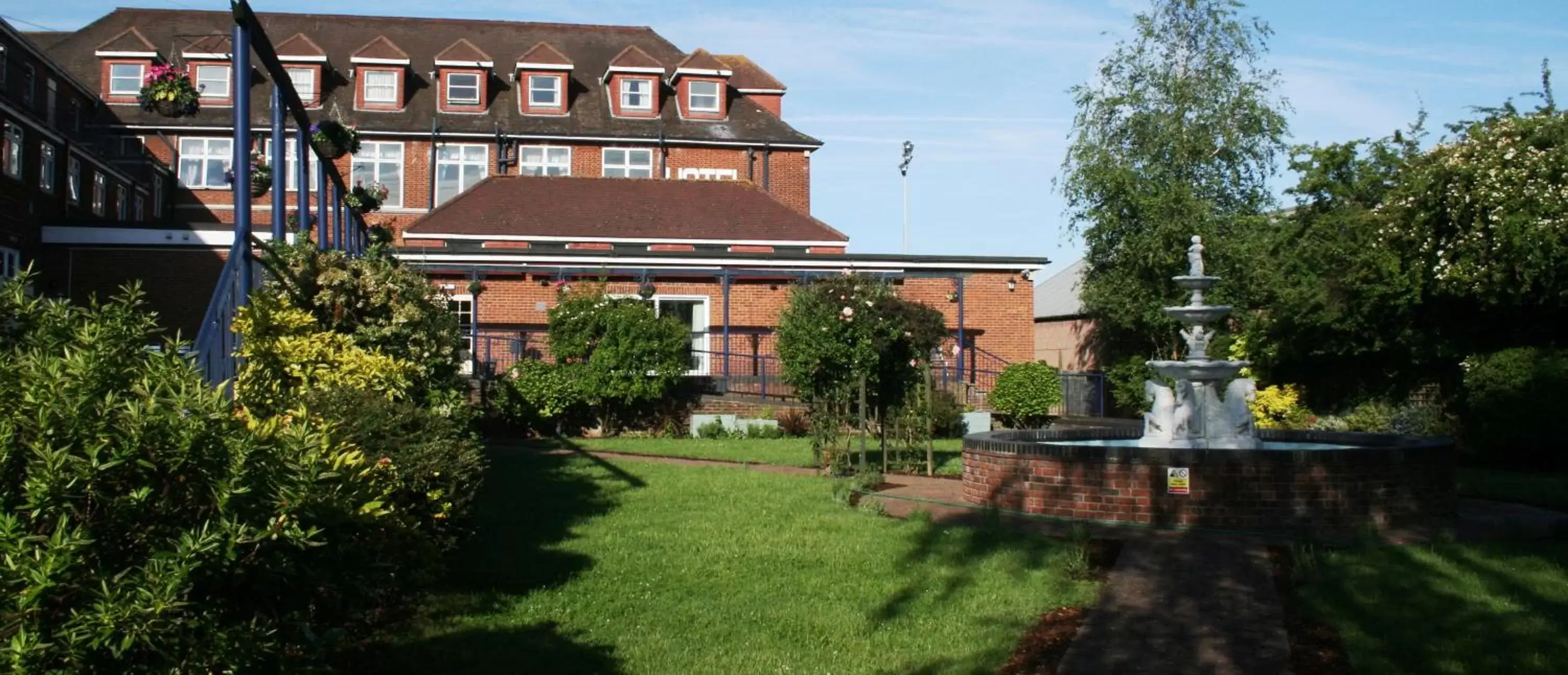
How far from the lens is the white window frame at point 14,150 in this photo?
29297 millimetres

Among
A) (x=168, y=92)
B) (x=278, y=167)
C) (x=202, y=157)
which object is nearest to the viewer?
(x=168, y=92)

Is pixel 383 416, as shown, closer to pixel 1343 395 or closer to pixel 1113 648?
pixel 1113 648

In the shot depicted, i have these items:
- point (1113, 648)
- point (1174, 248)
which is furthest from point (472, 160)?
point (1113, 648)

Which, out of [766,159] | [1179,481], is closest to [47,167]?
[766,159]

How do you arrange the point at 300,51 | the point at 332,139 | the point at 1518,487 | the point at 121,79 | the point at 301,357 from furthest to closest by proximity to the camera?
the point at 300,51
the point at 121,79
the point at 1518,487
the point at 332,139
the point at 301,357

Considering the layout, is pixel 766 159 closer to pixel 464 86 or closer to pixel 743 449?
pixel 464 86

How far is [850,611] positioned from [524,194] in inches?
1259

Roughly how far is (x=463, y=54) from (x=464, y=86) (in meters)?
1.04

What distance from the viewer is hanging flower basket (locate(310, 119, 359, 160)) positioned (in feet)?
46.6

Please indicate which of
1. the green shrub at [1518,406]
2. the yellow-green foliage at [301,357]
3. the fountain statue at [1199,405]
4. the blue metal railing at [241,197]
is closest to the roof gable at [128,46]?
the blue metal railing at [241,197]

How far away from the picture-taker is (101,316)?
175 inches

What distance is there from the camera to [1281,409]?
23766 millimetres

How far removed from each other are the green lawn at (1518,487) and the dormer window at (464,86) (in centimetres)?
3336

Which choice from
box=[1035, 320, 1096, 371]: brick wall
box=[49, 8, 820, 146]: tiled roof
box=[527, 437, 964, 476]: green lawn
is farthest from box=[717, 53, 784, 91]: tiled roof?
box=[527, 437, 964, 476]: green lawn
